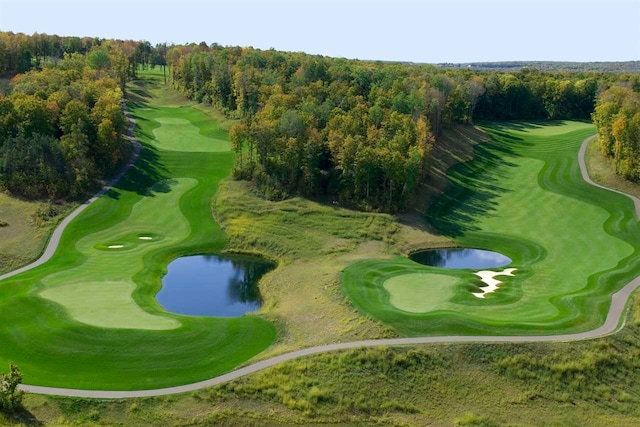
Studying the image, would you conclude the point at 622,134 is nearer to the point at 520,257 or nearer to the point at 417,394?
the point at 520,257

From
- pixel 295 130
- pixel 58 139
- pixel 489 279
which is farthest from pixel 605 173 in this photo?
pixel 58 139

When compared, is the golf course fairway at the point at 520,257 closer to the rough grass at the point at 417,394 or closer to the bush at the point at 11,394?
the rough grass at the point at 417,394

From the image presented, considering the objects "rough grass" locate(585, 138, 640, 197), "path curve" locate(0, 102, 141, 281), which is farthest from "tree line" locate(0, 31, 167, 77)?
"rough grass" locate(585, 138, 640, 197)

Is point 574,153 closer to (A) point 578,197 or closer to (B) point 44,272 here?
(A) point 578,197

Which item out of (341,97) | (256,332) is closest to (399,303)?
(256,332)

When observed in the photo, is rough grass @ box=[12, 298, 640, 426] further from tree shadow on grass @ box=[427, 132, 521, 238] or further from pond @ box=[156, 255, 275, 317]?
tree shadow on grass @ box=[427, 132, 521, 238]

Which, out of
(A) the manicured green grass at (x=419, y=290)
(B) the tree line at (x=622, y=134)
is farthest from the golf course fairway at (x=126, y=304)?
(B) the tree line at (x=622, y=134)
